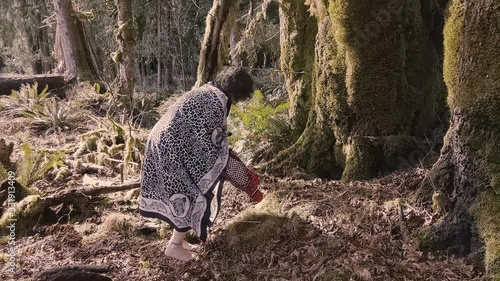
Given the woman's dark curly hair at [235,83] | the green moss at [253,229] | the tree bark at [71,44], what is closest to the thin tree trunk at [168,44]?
the tree bark at [71,44]

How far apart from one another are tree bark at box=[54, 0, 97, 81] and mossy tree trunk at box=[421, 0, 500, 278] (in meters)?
12.5

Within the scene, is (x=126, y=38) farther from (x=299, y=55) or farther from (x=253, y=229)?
(x=253, y=229)

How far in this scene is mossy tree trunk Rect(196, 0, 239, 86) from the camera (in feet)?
22.5

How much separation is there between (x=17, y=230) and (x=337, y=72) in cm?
377

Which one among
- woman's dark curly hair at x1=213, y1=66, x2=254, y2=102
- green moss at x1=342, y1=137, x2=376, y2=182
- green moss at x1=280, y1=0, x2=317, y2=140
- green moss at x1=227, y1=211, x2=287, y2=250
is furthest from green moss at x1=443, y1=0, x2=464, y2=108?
green moss at x1=280, y1=0, x2=317, y2=140

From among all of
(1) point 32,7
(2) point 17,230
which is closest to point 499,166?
(2) point 17,230

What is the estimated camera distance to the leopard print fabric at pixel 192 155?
13.0ft

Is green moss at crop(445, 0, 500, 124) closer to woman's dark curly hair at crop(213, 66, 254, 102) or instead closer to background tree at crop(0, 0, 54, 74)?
woman's dark curly hair at crop(213, 66, 254, 102)

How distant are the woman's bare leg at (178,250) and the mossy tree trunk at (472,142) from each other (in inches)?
74.5

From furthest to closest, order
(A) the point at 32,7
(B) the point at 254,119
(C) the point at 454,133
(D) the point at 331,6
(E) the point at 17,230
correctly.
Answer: (A) the point at 32,7, (B) the point at 254,119, (E) the point at 17,230, (D) the point at 331,6, (C) the point at 454,133

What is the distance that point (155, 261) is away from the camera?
167 inches

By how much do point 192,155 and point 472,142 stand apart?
2095mm

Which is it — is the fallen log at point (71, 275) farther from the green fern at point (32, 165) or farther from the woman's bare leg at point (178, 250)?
the green fern at point (32, 165)

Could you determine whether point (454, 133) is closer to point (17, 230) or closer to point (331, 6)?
point (331, 6)
